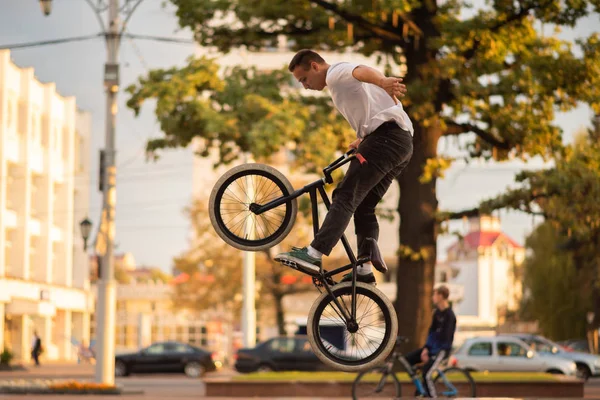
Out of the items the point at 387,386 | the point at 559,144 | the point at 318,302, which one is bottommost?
the point at 387,386

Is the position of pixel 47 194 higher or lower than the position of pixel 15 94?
lower

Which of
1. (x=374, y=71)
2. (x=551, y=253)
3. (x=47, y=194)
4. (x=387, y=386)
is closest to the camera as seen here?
(x=374, y=71)

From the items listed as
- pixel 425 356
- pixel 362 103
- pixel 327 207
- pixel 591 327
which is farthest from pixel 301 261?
pixel 591 327

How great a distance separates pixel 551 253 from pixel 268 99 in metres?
30.0

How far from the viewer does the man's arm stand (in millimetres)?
6707

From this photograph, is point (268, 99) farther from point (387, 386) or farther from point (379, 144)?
point (379, 144)

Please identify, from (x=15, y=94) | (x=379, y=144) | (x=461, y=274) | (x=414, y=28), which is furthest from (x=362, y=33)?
(x=461, y=274)

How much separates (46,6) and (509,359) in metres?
15.9

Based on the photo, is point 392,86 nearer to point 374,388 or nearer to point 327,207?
point 327,207

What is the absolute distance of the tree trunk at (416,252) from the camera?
20.1 meters

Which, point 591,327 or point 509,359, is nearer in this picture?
point 509,359

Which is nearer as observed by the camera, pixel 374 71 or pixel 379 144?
pixel 374 71

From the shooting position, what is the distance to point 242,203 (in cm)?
770

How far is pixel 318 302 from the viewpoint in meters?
7.39
